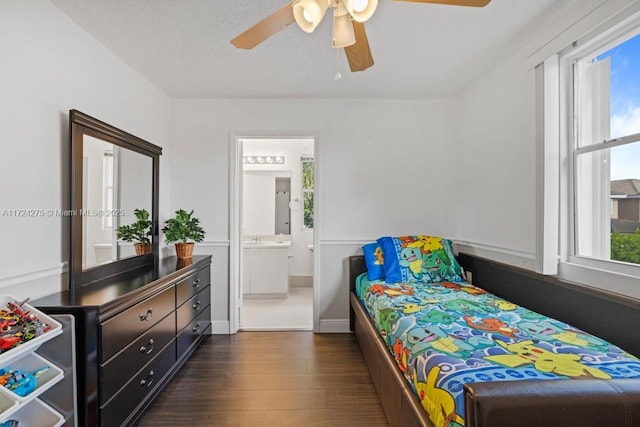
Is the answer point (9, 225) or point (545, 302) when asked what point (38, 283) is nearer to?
point (9, 225)

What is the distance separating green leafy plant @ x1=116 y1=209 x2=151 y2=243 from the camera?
254 centimetres

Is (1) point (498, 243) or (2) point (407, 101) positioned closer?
(1) point (498, 243)

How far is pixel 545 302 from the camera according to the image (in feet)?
7.02

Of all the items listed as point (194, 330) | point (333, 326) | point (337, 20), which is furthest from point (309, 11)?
point (333, 326)

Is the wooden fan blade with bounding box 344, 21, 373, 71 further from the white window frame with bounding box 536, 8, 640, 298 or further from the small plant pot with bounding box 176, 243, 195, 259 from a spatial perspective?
the small plant pot with bounding box 176, 243, 195, 259

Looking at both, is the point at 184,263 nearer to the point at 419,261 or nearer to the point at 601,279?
the point at 419,261

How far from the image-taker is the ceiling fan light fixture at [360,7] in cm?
130

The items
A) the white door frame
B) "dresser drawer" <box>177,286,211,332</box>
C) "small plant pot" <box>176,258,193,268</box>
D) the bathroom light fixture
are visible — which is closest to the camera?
"dresser drawer" <box>177,286,211,332</box>

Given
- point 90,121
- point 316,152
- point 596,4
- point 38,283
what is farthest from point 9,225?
point 596,4

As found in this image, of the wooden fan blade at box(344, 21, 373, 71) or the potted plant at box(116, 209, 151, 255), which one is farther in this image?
the potted plant at box(116, 209, 151, 255)

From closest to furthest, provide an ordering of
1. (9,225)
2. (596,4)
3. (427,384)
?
(427,384) → (9,225) → (596,4)

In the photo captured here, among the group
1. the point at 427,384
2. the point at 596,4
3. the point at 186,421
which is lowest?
the point at 186,421

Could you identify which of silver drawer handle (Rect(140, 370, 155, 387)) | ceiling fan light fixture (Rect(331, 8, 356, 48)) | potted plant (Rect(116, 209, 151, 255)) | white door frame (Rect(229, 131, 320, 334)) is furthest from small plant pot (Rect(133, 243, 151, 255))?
ceiling fan light fixture (Rect(331, 8, 356, 48))

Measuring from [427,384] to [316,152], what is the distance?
8.60 feet
